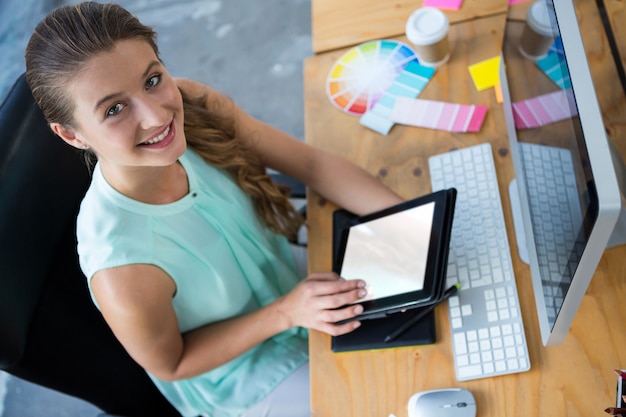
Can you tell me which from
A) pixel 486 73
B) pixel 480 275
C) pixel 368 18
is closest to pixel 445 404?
pixel 480 275

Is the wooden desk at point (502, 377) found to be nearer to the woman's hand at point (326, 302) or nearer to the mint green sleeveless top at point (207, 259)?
the woman's hand at point (326, 302)

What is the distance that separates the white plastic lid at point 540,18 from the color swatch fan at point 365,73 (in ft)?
1.11

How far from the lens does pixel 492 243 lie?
1100 millimetres

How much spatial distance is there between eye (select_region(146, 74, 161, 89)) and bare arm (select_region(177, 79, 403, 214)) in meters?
0.24

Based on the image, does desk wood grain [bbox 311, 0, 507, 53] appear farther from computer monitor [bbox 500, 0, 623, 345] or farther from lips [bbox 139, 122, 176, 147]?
lips [bbox 139, 122, 176, 147]

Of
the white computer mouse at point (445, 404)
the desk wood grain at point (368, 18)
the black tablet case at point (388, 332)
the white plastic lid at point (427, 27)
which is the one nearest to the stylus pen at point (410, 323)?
the black tablet case at point (388, 332)

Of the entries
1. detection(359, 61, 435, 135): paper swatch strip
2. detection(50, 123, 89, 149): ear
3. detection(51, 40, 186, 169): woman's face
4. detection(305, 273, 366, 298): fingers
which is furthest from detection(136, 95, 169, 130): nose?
detection(359, 61, 435, 135): paper swatch strip

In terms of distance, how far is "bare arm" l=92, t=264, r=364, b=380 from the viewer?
3.31ft

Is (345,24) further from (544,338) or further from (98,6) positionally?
(544,338)

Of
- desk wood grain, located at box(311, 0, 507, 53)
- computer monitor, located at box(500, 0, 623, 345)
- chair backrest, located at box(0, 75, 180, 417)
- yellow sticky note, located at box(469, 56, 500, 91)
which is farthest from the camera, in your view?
desk wood grain, located at box(311, 0, 507, 53)

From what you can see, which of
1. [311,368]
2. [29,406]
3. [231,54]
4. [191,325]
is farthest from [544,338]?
[231,54]

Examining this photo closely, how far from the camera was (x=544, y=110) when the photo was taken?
0.99m

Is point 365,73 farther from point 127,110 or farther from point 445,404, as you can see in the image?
point 445,404

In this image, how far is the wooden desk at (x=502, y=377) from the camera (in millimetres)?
947
